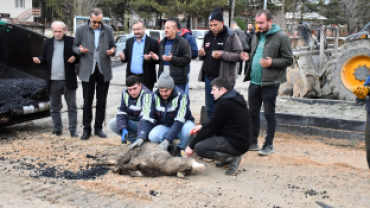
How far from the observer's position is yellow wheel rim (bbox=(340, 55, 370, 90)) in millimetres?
8070

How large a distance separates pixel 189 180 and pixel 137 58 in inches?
101

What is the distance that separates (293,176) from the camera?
14.9ft

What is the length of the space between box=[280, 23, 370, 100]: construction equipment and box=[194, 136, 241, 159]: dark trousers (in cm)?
432

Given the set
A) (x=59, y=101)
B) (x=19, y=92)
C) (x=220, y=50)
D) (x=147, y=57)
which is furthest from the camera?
(x=19, y=92)

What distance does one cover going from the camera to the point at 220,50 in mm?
5691

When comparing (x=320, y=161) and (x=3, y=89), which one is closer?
(x=320, y=161)

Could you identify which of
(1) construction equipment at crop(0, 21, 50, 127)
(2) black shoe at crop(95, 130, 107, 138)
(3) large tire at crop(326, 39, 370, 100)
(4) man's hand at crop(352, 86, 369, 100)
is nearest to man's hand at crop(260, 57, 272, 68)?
(4) man's hand at crop(352, 86, 369, 100)

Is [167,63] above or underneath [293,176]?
above

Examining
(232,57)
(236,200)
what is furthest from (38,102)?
(236,200)

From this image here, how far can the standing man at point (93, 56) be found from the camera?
20.4 ft

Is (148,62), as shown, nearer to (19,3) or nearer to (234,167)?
(234,167)

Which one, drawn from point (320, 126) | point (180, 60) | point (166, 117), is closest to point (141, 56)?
point (180, 60)

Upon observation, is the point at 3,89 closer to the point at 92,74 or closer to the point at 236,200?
the point at 92,74

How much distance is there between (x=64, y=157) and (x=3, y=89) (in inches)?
99.9
